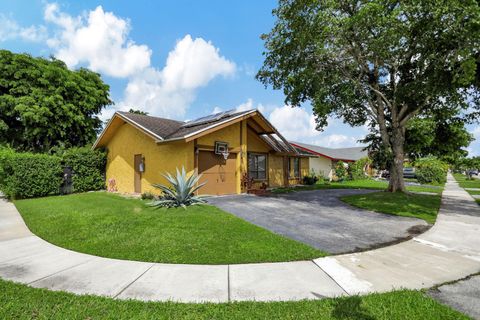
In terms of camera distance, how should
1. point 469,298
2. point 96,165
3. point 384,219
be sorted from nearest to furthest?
point 469,298 → point 384,219 → point 96,165

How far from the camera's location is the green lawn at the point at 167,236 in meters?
4.75

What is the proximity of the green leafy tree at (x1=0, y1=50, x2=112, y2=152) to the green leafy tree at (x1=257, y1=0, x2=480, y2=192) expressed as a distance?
1798 cm

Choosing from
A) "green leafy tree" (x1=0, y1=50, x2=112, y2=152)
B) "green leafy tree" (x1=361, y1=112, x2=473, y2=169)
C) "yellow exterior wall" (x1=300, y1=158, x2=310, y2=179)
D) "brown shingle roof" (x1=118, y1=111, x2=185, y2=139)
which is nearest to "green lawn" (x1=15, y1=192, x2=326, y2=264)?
"brown shingle roof" (x1=118, y1=111, x2=185, y2=139)

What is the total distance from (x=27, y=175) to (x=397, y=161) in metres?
20.4

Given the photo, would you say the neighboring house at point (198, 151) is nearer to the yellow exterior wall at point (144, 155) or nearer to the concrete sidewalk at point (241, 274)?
the yellow exterior wall at point (144, 155)

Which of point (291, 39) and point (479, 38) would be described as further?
point (291, 39)

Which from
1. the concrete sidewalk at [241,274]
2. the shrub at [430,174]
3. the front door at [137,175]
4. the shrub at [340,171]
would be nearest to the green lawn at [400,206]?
the concrete sidewalk at [241,274]

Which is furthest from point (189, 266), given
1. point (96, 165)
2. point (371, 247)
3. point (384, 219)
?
point (96, 165)

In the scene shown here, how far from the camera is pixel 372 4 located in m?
9.81

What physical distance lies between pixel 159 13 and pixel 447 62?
42.5 feet

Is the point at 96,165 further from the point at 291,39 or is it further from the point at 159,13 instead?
the point at 291,39

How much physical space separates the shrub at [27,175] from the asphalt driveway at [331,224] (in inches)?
421

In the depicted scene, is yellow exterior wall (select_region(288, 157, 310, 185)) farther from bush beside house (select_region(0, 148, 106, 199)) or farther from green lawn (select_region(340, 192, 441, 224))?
bush beside house (select_region(0, 148, 106, 199))

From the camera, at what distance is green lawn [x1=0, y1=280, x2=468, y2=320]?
2848 millimetres
